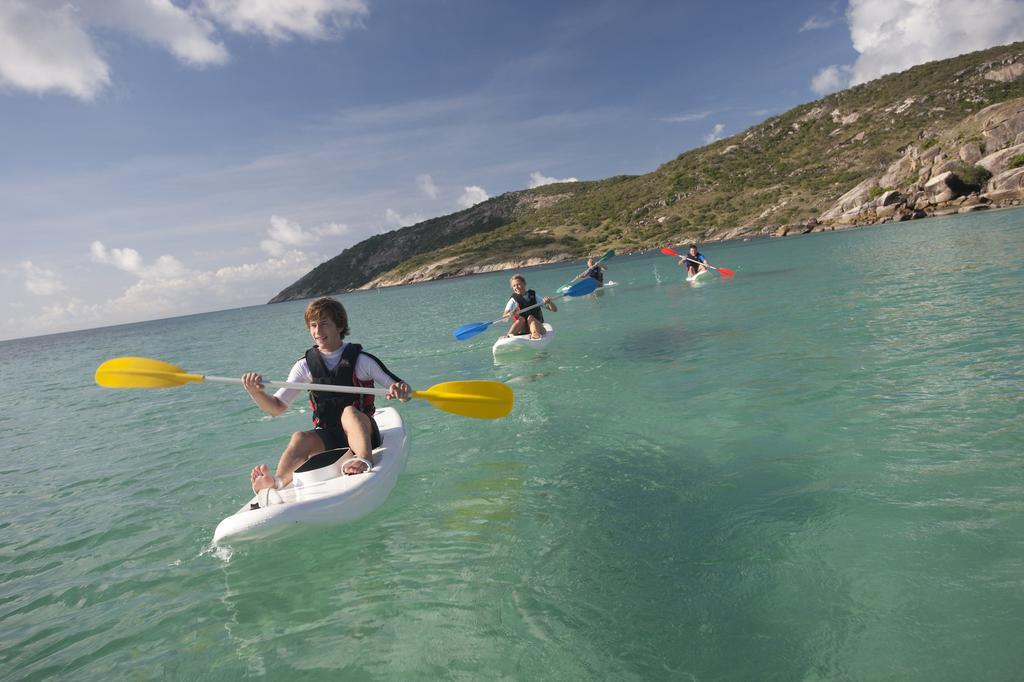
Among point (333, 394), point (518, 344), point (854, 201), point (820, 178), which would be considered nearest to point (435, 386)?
point (333, 394)

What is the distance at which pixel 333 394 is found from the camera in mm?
5207

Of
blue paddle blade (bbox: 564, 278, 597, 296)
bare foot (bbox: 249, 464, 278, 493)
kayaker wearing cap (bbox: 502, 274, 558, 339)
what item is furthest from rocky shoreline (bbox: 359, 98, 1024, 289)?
bare foot (bbox: 249, 464, 278, 493)

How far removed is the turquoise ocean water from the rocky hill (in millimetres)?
49700

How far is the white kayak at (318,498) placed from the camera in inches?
160

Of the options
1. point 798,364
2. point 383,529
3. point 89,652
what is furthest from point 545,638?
point 798,364

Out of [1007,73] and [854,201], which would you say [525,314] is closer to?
[854,201]

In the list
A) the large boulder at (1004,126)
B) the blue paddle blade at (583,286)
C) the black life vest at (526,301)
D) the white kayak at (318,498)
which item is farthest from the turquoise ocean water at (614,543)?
the large boulder at (1004,126)

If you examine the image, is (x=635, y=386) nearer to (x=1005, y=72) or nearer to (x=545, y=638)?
(x=545, y=638)

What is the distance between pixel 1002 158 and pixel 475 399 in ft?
196

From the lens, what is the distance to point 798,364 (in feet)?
26.8

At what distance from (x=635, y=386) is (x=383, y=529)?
16.3 ft

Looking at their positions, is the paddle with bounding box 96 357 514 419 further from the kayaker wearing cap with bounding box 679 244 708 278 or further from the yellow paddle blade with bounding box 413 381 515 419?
the kayaker wearing cap with bounding box 679 244 708 278

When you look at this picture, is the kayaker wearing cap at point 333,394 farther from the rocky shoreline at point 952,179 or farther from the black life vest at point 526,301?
the rocky shoreline at point 952,179

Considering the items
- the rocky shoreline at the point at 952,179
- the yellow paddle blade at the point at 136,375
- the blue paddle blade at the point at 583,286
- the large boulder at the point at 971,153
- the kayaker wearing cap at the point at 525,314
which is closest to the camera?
the yellow paddle blade at the point at 136,375
